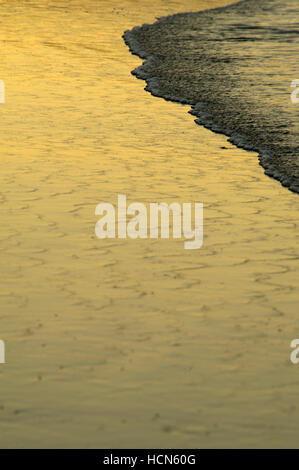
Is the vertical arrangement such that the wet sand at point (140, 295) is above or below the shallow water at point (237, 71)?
below

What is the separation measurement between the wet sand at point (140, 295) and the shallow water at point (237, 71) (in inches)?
13.5

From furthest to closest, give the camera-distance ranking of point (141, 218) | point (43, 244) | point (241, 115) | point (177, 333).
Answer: point (241, 115) < point (141, 218) < point (43, 244) < point (177, 333)

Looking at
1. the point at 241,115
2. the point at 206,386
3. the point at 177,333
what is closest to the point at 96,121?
the point at 241,115

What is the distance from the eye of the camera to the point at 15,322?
541 cm

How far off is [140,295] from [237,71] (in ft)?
26.0

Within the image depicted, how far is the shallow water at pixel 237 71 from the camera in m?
9.86

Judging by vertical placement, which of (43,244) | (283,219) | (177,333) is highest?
(283,219)

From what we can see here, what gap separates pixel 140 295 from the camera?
19.1 ft

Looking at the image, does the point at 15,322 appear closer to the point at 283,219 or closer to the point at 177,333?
the point at 177,333

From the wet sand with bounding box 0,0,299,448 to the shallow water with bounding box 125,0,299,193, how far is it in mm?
342

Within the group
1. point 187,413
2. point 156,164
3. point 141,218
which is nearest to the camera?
point 187,413

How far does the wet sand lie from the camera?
441cm

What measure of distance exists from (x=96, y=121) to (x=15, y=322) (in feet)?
17.9

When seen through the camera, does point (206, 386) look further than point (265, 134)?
No
